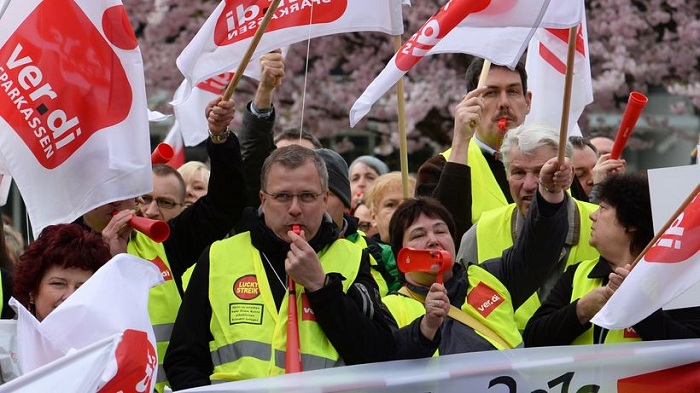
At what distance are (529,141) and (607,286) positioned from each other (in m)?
1.09

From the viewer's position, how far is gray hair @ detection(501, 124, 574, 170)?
22.8ft

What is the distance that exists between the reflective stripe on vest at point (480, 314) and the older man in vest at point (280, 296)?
0.17 m

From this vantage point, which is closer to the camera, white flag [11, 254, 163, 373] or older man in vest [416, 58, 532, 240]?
white flag [11, 254, 163, 373]

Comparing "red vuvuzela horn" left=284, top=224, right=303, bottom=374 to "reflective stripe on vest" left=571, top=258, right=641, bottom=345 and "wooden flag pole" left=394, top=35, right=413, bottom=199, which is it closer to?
"reflective stripe on vest" left=571, top=258, right=641, bottom=345

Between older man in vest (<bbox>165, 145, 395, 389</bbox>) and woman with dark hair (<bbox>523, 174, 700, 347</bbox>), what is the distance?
0.71 m

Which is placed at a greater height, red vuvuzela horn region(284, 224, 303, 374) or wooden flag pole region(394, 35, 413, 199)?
wooden flag pole region(394, 35, 413, 199)

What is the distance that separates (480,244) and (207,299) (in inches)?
57.3

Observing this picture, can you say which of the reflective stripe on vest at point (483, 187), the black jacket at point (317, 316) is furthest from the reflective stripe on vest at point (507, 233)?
the black jacket at point (317, 316)

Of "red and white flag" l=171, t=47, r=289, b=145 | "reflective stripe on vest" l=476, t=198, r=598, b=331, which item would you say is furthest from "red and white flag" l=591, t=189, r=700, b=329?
"red and white flag" l=171, t=47, r=289, b=145

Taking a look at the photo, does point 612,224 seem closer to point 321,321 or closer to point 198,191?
point 321,321

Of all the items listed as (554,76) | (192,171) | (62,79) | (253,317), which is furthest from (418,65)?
(253,317)

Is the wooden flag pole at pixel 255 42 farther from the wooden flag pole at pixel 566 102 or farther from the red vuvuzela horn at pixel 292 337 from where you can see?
the wooden flag pole at pixel 566 102

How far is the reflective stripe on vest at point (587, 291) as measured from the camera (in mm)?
6184

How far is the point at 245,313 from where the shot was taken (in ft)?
20.0
